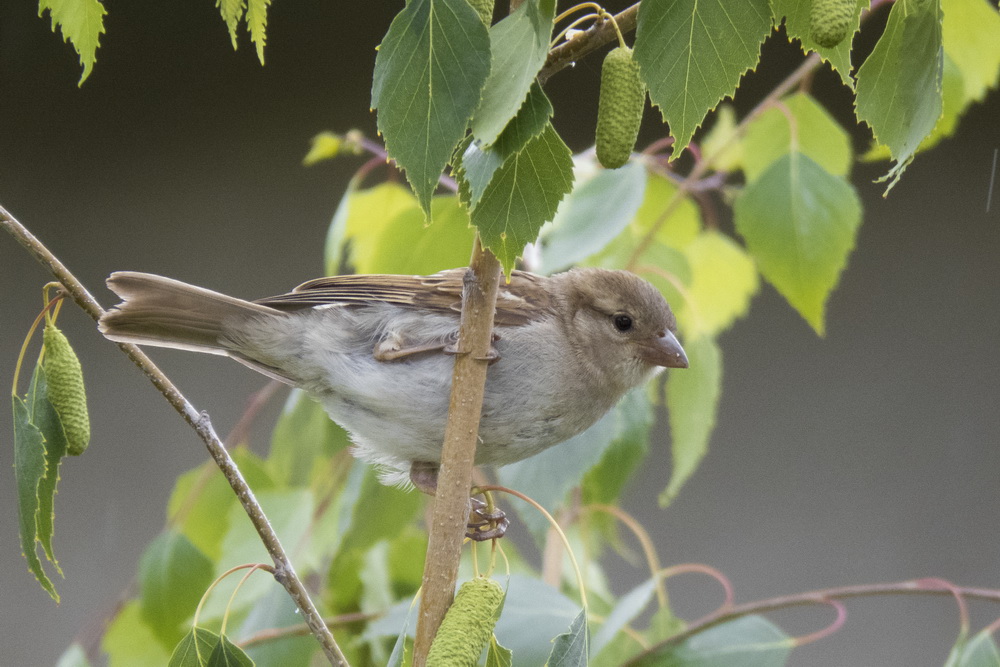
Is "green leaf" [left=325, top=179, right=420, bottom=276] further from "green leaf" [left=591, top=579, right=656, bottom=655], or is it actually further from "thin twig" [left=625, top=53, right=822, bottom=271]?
"green leaf" [left=591, top=579, right=656, bottom=655]

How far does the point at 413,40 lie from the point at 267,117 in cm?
329

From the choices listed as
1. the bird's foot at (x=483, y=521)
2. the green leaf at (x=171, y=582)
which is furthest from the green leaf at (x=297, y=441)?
the bird's foot at (x=483, y=521)

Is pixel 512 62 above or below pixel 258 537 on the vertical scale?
above

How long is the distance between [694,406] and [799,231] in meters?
0.32

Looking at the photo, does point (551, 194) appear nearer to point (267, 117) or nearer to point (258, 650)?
point (258, 650)

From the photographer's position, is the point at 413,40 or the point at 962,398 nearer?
the point at 413,40

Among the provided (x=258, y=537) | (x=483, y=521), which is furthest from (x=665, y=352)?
(x=258, y=537)

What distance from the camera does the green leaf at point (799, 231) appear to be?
1568 millimetres

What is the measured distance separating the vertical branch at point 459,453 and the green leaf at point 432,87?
256mm

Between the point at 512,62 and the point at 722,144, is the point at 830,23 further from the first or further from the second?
the point at 722,144

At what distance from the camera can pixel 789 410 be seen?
4.03m

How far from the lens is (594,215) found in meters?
1.64

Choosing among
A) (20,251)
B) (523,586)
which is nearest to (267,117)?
(20,251)

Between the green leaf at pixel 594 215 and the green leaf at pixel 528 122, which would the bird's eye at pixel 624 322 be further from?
the green leaf at pixel 528 122
